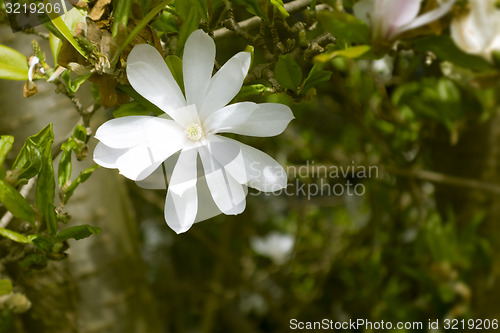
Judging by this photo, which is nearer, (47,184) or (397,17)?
(397,17)

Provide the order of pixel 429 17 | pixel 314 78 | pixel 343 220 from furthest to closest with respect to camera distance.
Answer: pixel 343 220, pixel 314 78, pixel 429 17

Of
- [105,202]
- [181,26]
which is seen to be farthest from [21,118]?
[181,26]

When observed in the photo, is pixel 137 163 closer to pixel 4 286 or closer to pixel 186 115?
pixel 186 115

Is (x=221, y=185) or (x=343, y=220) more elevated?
(x=221, y=185)

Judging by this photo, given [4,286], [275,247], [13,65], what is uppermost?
[13,65]

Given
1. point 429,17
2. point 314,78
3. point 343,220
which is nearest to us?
point 429,17

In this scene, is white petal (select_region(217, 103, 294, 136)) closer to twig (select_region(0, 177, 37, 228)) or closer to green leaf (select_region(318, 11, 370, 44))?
green leaf (select_region(318, 11, 370, 44))

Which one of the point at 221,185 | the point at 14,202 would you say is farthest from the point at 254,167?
the point at 14,202
